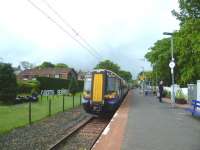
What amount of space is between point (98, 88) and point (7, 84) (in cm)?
1195

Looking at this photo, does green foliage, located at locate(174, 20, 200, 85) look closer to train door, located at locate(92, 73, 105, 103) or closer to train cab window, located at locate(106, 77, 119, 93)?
train cab window, located at locate(106, 77, 119, 93)

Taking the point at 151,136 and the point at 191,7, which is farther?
the point at 191,7

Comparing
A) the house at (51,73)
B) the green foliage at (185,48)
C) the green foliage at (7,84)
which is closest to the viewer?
the green foliage at (185,48)

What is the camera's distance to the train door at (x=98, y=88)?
992 inches

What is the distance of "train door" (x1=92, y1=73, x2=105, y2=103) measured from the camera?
2520 cm

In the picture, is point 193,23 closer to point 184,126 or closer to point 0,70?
point 184,126

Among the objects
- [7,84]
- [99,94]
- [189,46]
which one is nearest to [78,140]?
[99,94]

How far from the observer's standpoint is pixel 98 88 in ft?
82.8

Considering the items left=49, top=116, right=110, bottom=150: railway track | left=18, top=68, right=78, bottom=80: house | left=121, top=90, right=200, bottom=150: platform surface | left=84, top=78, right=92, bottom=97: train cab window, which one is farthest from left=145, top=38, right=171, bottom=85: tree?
left=121, top=90, right=200, bottom=150: platform surface

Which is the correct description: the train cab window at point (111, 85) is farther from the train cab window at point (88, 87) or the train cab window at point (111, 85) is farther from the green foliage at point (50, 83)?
the green foliage at point (50, 83)

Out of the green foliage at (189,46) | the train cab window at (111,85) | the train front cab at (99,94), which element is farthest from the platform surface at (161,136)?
the green foliage at (189,46)

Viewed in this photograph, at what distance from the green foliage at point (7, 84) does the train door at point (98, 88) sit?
429 inches

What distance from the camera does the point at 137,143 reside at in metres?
12.3

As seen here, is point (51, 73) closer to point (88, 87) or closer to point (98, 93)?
point (88, 87)
